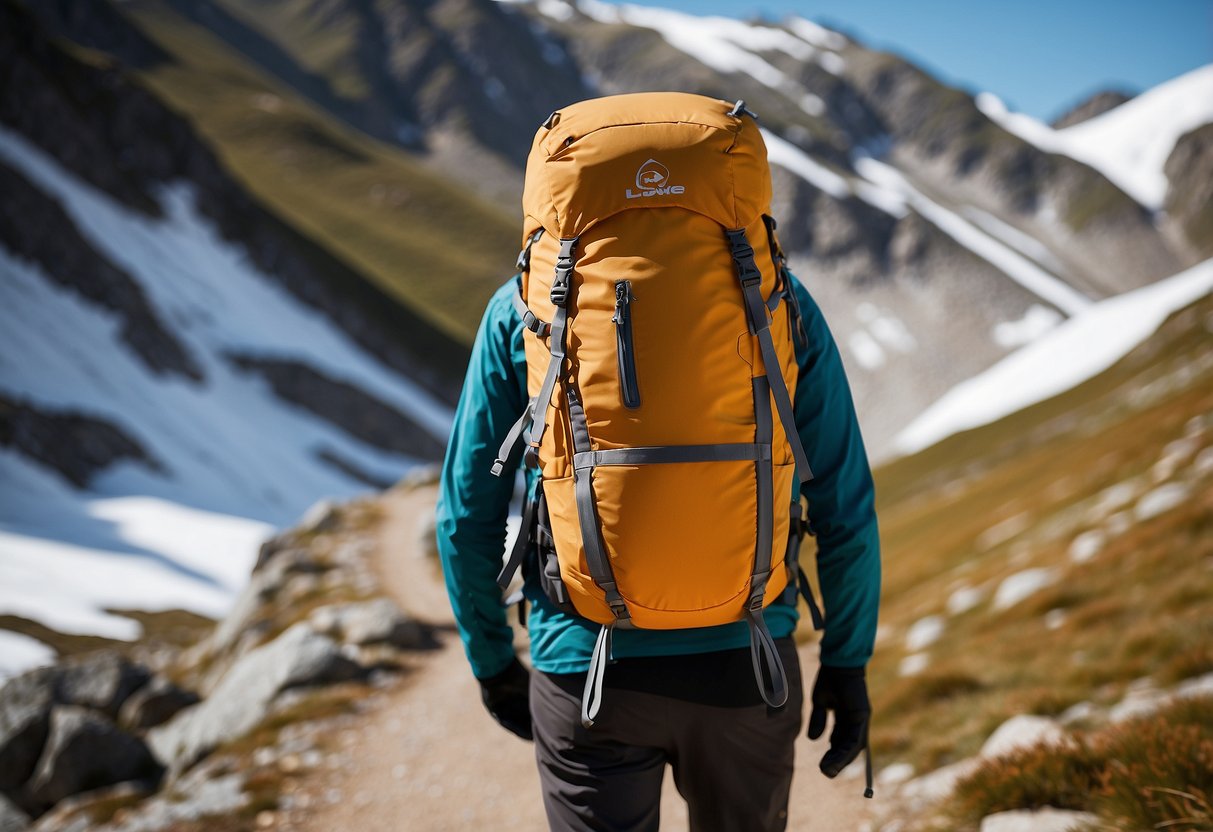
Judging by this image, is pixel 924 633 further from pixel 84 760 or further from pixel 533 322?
pixel 533 322

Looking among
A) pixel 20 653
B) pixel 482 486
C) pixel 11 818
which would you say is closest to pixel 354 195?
pixel 20 653

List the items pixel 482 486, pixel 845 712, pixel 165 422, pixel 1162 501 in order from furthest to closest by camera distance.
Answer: pixel 165 422
pixel 1162 501
pixel 845 712
pixel 482 486

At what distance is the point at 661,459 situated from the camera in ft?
9.21

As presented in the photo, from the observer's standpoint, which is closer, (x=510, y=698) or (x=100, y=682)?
(x=510, y=698)

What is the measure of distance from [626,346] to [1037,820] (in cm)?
395

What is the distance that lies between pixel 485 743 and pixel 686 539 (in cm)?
844

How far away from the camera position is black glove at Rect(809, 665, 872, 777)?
137 inches

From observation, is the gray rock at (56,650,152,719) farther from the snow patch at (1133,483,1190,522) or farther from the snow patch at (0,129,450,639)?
the snow patch at (1133,483,1190,522)

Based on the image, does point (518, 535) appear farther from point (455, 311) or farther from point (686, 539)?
point (455, 311)

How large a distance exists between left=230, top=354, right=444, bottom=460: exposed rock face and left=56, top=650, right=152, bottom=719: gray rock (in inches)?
2580

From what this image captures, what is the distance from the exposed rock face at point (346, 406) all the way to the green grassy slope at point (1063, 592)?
55.6m

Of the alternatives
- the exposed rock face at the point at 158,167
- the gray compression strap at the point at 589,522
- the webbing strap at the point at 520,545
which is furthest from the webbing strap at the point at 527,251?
the exposed rock face at the point at 158,167

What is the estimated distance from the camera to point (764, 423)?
291 centimetres

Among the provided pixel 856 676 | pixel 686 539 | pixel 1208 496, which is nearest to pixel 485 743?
pixel 856 676
